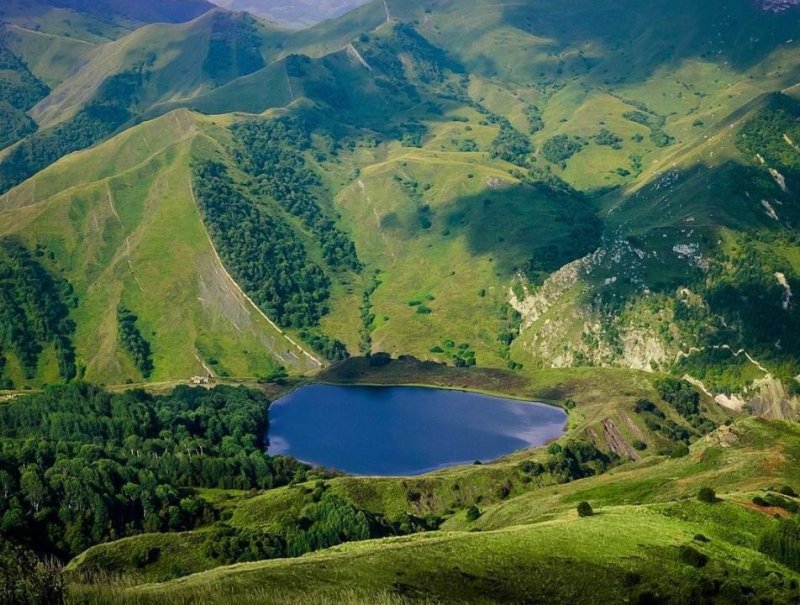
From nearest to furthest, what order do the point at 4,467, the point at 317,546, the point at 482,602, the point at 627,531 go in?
1. the point at 482,602
2. the point at 627,531
3. the point at 317,546
4. the point at 4,467

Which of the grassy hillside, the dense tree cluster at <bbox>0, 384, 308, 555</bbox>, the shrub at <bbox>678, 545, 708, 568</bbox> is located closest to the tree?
the dense tree cluster at <bbox>0, 384, 308, 555</bbox>

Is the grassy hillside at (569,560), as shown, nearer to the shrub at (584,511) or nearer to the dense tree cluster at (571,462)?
the shrub at (584,511)

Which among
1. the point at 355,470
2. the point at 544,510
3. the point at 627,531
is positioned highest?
the point at 627,531

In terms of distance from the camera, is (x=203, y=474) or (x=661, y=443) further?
(x=661, y=443)

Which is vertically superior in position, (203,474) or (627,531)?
(627,531)

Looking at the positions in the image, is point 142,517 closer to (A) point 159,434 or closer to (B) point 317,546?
(B) point 317,546

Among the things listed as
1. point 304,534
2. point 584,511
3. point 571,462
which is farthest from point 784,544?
point 571,462

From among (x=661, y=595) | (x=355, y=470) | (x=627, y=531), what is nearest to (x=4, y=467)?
(x=355, y=470)
